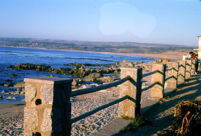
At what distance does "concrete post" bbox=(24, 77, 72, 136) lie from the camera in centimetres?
287

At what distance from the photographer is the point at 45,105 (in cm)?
291

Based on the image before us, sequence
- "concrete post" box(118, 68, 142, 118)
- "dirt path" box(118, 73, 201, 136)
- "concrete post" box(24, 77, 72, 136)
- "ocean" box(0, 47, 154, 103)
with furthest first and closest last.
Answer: "ocean" box(0, 47, 154, 103) < "concrete post" box(118, 68, 142, 118) < "dirt path" box(118, 73, 201, 136) < "concrete post" box(24, 77, 72, 136)

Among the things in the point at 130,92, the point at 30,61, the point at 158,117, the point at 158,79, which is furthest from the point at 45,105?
the point at 30,61

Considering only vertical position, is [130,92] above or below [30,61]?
above

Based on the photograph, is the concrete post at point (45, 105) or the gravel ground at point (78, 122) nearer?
the concrete post at point (45, 105)

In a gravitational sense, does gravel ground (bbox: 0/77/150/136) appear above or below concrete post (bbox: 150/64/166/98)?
below

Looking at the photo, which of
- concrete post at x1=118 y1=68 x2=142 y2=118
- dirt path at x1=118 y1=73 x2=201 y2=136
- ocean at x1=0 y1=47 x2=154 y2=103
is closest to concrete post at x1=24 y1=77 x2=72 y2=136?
dirt path at x1=118 y1=73 x2=201 y2=136

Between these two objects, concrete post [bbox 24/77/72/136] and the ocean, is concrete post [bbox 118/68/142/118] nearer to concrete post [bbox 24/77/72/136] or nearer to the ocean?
concrete post [bbox 24/77/72/136]

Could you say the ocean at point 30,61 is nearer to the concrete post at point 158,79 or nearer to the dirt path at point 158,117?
the concrete post at point 158,79

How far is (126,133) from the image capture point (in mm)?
4551

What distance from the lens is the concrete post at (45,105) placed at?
287 cm

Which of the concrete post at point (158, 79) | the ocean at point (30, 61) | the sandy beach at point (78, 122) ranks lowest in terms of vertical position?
the ocean at point (30, 61)

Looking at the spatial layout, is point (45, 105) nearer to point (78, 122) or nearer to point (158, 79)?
point (78, 122)

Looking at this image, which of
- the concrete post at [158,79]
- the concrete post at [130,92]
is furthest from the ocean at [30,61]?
the concrete post at [130,92]
